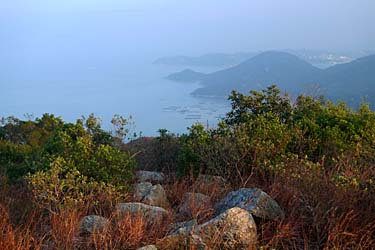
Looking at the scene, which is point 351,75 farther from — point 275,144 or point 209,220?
point 209,220

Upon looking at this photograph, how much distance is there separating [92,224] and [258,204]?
151 centimetres

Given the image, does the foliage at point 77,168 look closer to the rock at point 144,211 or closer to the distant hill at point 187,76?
the rock at point 144,211

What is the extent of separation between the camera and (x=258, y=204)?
424cm

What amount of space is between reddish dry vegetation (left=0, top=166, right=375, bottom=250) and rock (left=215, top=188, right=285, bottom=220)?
0.08 meters

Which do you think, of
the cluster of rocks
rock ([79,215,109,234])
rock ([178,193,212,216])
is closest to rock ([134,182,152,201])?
the cluster of rocks

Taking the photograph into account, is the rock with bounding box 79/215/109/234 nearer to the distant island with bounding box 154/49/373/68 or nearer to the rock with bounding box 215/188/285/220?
the rock with bounding box 215/188/285/220

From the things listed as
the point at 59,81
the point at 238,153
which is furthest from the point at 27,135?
the point at 59,81

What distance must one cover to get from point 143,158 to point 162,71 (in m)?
101

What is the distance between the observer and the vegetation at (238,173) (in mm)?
3926

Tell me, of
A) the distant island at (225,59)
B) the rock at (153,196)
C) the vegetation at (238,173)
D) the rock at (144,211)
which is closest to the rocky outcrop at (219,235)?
the vegetation at (238,173)

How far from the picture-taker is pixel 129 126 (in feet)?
28.8

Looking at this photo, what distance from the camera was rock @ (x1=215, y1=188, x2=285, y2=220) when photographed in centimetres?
419

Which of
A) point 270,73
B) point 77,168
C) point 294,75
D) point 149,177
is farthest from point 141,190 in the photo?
point 270,73

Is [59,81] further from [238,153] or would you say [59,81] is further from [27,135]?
[238,153]
